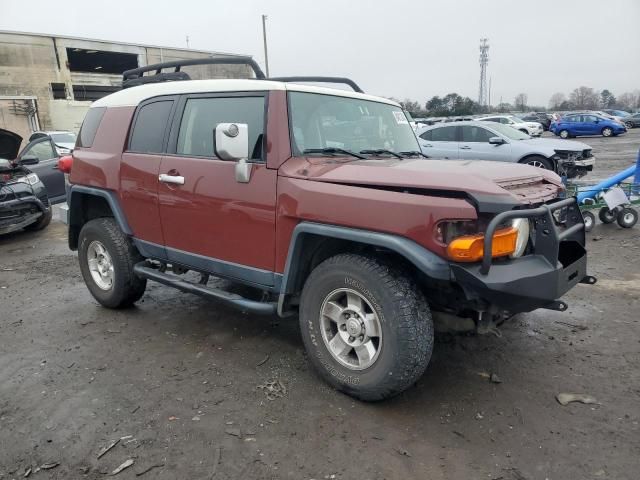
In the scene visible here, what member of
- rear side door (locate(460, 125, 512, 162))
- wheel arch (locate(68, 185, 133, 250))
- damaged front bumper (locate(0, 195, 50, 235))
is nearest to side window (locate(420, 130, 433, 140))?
rear side door (locate(460, 125, 512, 162))

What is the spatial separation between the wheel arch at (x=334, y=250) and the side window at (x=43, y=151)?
8945 millimetres

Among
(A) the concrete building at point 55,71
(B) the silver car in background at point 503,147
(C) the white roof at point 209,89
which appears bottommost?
(B) the silver car in background at point 503,147

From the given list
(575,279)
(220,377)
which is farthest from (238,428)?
(575,279)

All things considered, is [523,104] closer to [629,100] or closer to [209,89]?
[629,100]

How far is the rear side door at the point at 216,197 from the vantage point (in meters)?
3.37

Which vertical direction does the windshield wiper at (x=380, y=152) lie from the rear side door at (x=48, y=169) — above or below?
above

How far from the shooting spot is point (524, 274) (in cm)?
262

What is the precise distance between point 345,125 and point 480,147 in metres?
9.50

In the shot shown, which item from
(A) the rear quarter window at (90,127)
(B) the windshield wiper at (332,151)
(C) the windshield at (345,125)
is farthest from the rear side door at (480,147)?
(A) the rear quarter window at (90,127)

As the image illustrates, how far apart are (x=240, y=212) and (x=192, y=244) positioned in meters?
0.68

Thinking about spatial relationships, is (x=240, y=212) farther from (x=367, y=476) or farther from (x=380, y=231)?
(x=367, y=476)

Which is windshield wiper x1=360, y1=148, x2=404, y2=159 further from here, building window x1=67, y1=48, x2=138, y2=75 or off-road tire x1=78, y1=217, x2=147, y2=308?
building window x1=67, y1=48, x2=138, y2=75

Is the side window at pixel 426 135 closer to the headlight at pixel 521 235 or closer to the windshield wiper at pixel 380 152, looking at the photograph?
the windshield wiper at pixel 380 152

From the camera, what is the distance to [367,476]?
2.47 metres
